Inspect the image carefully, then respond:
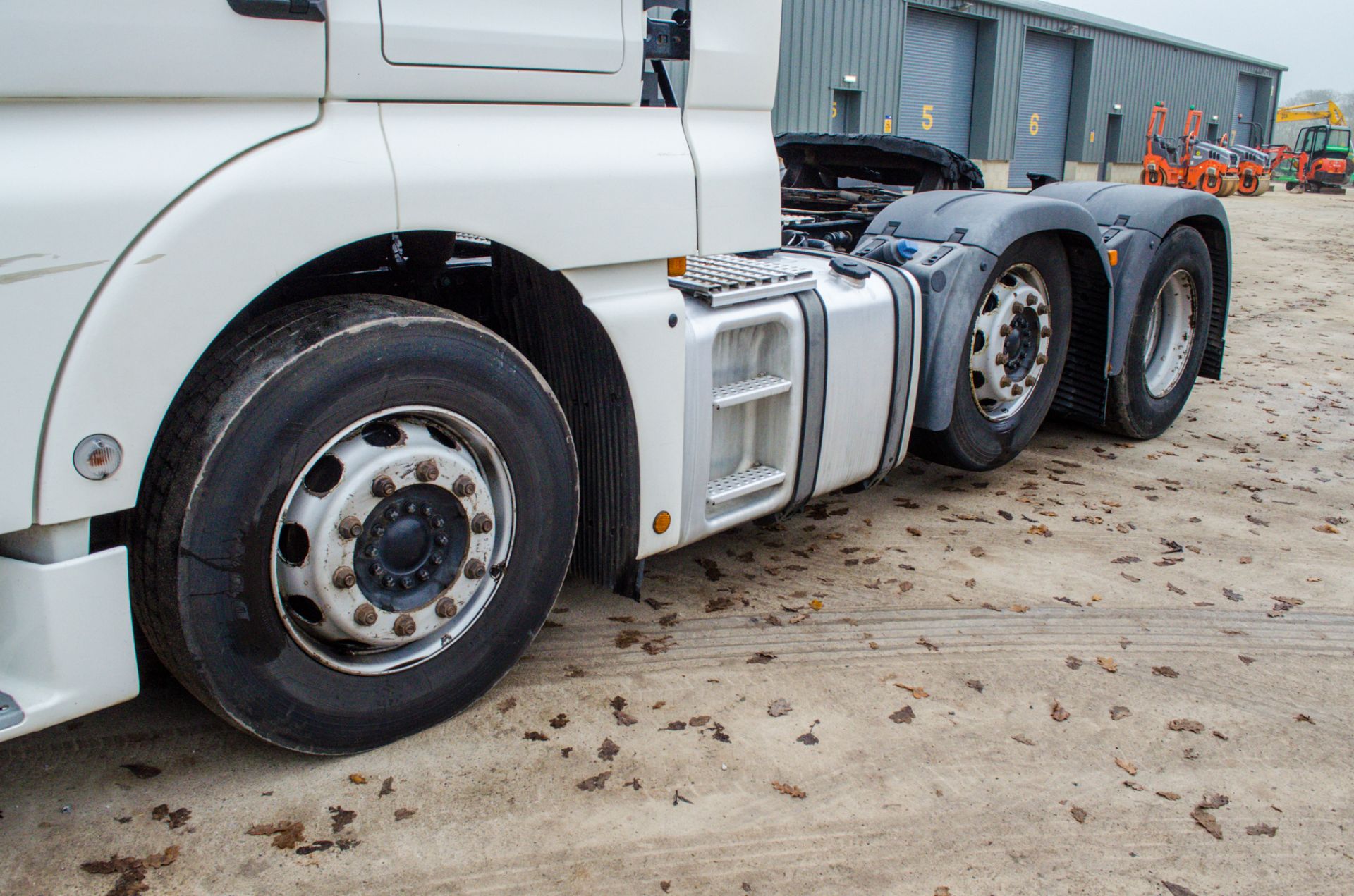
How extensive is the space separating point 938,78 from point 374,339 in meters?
26.9

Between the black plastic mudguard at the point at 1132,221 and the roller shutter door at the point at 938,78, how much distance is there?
20.6 metres

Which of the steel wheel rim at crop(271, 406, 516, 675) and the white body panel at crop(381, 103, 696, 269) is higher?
the white body panel at crop(381, 103, 696, 269)

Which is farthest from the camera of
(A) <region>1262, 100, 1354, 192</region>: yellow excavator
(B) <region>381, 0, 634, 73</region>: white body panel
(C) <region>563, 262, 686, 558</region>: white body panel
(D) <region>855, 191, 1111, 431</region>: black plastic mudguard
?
(A) <region>1262, 100, 1354, 192</region>: yellow excavator

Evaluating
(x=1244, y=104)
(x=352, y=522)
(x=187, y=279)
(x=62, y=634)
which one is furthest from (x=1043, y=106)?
(x=62, y=634)

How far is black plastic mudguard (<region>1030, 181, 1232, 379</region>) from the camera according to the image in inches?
207

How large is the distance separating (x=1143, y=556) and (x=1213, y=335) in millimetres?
2397

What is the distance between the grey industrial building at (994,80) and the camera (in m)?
22.6

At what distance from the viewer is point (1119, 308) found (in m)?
5.25

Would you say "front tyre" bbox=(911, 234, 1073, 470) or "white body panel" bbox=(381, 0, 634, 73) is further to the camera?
"front tyre" bbox=(911, 234, 1073, 470)

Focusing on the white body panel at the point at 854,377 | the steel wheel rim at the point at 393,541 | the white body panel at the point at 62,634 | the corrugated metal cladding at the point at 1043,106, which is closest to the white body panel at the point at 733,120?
the white body panel at the point at 854,377

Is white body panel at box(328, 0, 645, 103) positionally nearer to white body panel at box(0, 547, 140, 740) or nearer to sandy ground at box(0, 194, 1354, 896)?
white body panel at box(0, 547, 140, 740)

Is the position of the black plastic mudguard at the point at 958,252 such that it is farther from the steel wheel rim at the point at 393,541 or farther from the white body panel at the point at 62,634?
the white body panel at the point at 62,634

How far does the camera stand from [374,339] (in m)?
2.37

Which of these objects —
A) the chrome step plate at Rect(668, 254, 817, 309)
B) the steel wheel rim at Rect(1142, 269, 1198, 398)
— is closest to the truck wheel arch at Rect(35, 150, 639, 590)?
the chrome step plate at Rect(668, 254, 817, 309)
